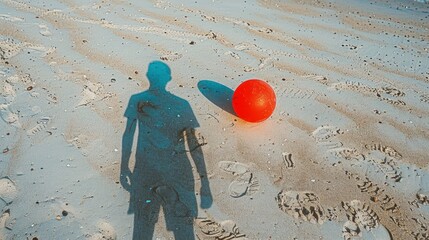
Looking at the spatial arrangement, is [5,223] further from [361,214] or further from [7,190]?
[361,214]

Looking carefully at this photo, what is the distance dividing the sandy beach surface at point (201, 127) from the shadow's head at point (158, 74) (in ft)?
0.08

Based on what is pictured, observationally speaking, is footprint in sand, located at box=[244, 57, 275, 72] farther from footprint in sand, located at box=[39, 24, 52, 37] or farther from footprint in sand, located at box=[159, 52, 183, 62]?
footprint in sand, located at box=[39, 24, 52, 37]

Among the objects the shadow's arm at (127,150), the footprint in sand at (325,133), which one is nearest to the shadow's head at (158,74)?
the shadow's arm at (127,150)

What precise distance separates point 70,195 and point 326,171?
278 cm

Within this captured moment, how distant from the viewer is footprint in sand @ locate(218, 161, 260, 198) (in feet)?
13.9

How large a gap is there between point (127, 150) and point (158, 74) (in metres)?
1.77

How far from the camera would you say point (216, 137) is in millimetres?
4949

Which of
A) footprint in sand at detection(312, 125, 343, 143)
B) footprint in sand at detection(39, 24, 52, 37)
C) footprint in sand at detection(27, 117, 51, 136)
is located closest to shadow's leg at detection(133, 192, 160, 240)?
footprint in sand at detection(27, 117, 51, 136)

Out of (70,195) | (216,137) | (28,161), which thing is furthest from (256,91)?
(28,161)

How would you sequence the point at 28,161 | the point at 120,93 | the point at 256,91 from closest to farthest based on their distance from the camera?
the point at 28,161 < the point at 256,91 < the point at 120,93

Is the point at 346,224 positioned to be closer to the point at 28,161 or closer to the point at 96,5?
the point at 28,161

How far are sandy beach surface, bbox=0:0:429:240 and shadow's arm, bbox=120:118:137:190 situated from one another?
2cm

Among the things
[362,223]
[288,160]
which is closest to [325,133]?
[288,160]

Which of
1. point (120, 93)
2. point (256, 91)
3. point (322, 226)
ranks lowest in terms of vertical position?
point (322, 226)
